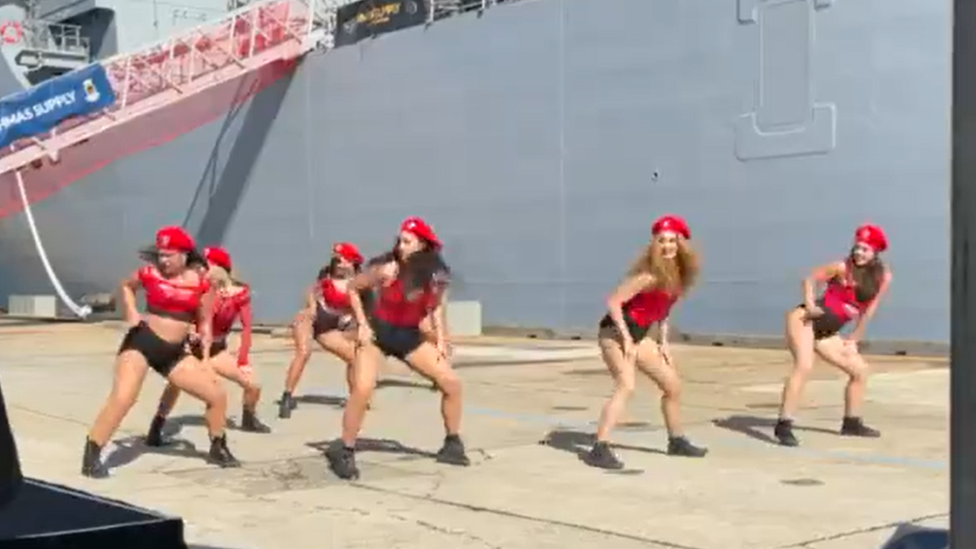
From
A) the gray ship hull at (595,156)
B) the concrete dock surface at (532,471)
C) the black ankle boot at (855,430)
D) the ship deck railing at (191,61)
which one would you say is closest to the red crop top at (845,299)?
the black ankle boot at (855,430)

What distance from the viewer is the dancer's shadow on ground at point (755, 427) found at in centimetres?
942

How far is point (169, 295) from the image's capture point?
7746mm

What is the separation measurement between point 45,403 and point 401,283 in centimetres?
580

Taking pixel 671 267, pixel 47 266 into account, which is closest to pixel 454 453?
pixel 671 267

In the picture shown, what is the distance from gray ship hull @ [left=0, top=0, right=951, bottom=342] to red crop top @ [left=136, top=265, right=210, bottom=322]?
30.0 ft

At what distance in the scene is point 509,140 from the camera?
71.4ft

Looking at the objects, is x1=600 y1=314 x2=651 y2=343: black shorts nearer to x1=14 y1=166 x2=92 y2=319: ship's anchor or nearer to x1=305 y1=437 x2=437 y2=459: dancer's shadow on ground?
x1=305 y1=437 x2=437 y2=459: dancer's shadow on ground

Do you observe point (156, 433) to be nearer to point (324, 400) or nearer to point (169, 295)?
point (169, 295)

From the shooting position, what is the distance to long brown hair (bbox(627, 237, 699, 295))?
7918mm

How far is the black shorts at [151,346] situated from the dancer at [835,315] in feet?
13.8

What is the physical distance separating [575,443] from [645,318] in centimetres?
144

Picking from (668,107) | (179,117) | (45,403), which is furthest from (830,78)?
(179,117)

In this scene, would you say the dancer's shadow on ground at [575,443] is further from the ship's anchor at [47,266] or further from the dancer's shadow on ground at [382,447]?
the ship's anchor at [47,266]

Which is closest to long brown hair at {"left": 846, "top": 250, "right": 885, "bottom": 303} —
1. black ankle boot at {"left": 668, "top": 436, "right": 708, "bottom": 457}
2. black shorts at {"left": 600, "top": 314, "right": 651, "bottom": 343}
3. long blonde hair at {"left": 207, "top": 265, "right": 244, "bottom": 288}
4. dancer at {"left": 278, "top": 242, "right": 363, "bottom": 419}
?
black ankle boot at {"left": 668, "top": 436, "right": 708, "bottom": 457}
